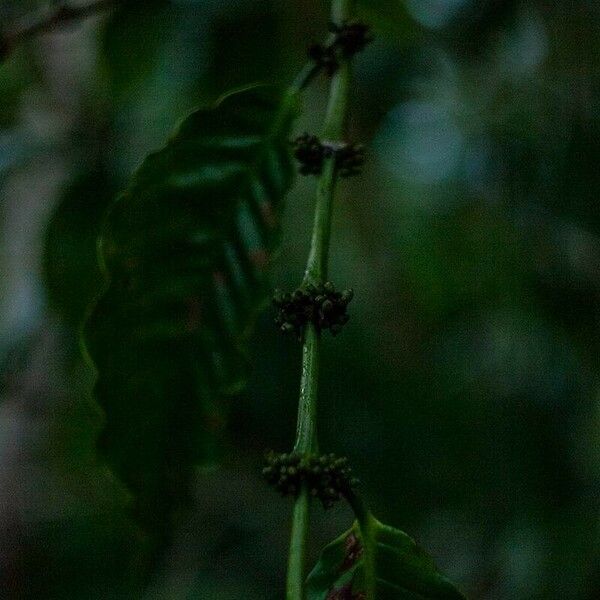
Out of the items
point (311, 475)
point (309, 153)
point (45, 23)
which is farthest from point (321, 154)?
point (45, 23)

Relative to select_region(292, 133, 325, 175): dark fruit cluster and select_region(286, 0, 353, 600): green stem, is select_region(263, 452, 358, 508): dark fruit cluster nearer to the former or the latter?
select_region(286, 0, 353, 600): green stem

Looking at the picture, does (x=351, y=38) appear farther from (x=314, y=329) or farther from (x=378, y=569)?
(x=378, y=569)

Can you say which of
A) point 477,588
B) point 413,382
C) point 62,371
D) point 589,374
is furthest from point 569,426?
point 62,371

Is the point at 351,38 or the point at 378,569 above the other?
the point at 351,38

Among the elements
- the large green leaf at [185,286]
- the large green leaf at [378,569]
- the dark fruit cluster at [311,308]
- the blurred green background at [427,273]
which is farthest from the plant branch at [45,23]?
the large green leaf at [378,569]

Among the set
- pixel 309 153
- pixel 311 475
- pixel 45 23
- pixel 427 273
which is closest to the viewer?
pixel 311 475

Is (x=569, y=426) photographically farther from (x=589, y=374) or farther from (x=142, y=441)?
(x=142, y=441)

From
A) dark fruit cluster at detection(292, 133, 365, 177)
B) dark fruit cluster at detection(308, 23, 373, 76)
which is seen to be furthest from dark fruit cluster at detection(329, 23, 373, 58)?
dark fruit cluster at detection(292, 133, 365, 177)
